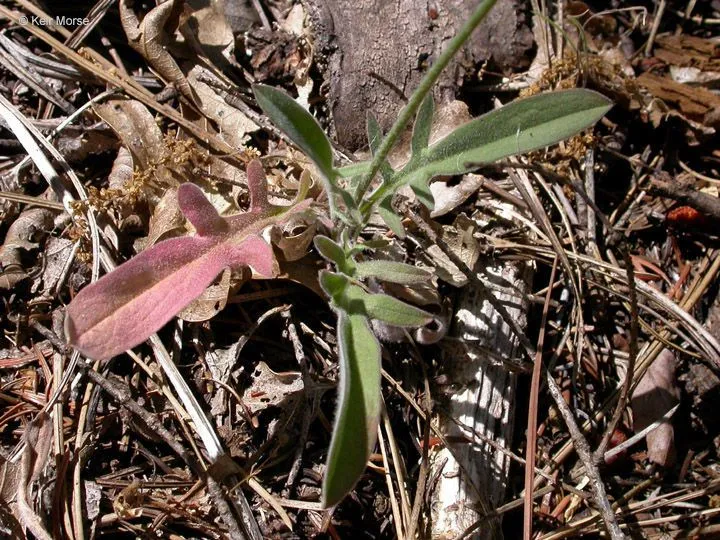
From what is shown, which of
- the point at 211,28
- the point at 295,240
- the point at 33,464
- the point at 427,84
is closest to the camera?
the point at 427,84

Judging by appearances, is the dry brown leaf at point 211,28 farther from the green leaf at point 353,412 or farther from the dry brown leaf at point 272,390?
the green leaf at point 353,412

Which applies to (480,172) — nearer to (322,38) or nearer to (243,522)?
(322,38)

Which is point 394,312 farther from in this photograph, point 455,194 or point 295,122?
point 455,194

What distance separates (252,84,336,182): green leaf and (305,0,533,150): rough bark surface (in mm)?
663

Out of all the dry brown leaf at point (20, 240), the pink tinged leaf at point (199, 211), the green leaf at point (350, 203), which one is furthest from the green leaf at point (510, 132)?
the dry brown leaf at point (20, 240)

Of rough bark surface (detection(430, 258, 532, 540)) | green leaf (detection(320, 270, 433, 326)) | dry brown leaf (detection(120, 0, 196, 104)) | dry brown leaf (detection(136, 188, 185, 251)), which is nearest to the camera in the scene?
green leaf (detection(320, 270, 433, 326))

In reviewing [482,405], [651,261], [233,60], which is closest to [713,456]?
[651,261]

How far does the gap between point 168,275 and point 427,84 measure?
0.84 meters

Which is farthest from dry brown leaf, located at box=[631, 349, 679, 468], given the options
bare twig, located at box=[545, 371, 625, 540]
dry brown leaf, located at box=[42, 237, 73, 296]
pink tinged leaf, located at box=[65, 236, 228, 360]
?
dry brown leaf, located at box=[42, 237, 73, 296]

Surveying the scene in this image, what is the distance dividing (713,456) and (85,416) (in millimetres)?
2162

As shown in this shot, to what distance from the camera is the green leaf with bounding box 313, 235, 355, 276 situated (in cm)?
161

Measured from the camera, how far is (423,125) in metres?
1.69

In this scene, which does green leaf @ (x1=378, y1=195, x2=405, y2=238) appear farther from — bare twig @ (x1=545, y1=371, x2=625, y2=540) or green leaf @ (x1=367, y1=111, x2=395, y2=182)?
bare twig @ (x1=545, y1=371, x2=625, y2=540)

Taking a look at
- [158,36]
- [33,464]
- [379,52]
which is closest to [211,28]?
[158,36]
